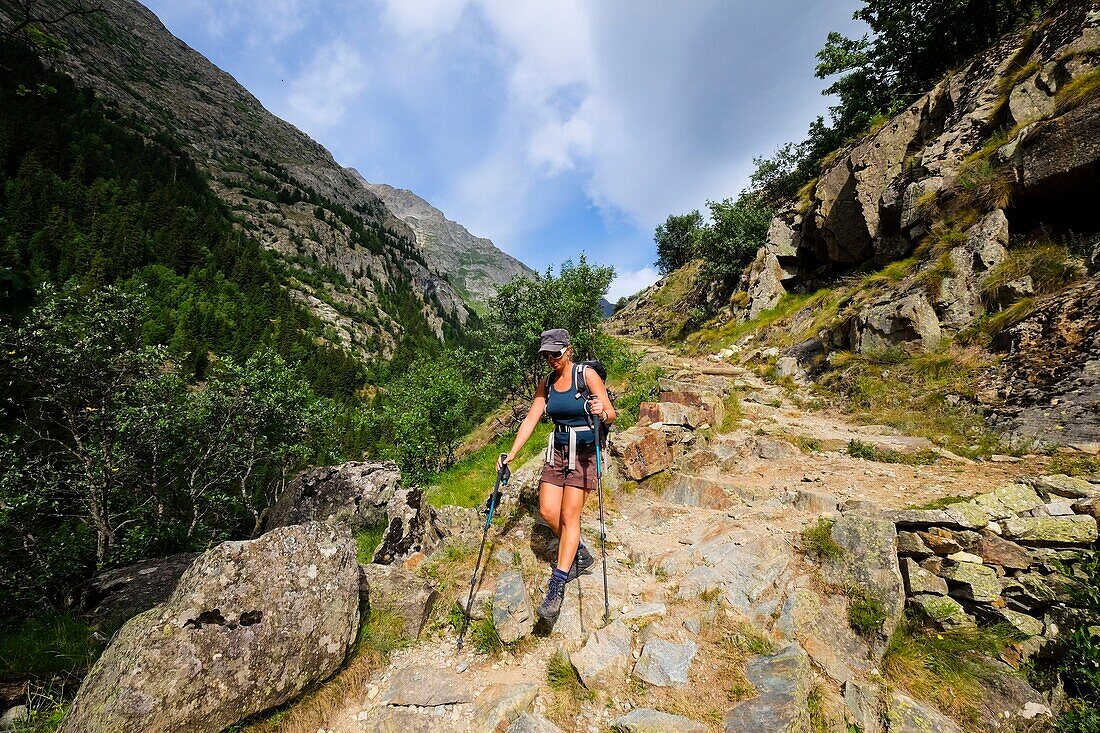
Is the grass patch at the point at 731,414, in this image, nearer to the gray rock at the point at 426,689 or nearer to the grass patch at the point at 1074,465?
the grass patch at the point at 1074,465

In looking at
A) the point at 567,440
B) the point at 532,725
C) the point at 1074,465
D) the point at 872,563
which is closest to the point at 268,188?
the point at 567,440

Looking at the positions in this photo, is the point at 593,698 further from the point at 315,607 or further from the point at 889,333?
the point at 889,333

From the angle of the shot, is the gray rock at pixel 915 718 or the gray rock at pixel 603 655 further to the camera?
the gray rock at pixel 603 655

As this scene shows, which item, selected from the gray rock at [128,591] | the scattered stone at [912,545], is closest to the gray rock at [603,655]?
the scattered stone at [912,545]

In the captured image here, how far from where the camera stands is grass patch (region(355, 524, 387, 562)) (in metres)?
7.39

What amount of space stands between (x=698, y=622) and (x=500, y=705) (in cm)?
231

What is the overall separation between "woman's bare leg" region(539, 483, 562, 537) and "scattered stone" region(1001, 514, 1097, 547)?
5.25 meters

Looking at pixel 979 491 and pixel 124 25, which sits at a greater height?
pixel 124 25

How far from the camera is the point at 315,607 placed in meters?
4.06

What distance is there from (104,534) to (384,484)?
52.2 ft

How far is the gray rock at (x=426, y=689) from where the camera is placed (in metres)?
3.76

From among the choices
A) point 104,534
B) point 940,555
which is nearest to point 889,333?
point 940,555

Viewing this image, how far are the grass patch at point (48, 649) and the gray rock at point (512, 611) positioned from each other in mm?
4744

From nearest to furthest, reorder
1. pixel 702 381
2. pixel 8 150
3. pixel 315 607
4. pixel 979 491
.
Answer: pixel 315 607, pixel 979 491, pixel 702 381, pixel 8 150
